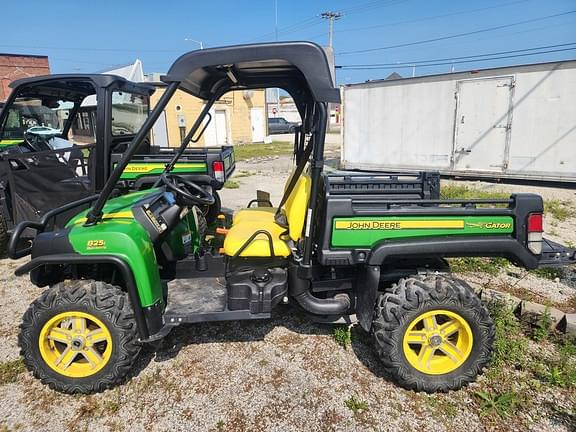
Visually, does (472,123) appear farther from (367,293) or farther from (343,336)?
(367,293)

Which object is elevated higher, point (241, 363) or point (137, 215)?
point (137, 215)

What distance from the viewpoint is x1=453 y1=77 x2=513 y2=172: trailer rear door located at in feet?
31.5

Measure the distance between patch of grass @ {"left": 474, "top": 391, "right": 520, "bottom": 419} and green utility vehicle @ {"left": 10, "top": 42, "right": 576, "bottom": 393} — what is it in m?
0.15

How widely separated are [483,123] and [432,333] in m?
8.93

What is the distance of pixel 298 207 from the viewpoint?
287 centimetres

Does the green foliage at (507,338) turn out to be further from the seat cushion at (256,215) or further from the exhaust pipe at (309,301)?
the seat cushion at (256,215)

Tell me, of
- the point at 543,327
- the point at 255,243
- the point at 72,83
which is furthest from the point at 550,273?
the point at 72,83

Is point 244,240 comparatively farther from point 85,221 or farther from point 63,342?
point 63,342

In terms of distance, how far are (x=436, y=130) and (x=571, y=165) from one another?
3259 millimetres

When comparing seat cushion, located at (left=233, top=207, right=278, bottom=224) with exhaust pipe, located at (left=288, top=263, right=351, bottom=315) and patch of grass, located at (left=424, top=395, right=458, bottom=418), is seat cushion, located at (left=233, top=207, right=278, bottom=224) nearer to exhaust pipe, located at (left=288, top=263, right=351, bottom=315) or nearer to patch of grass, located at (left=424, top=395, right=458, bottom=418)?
exhaust pipe, located at (left=288, top=263, right=351, bottom=315)

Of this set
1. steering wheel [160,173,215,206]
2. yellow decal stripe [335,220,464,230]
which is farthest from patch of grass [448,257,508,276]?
steering wheel [160,173,215,206]

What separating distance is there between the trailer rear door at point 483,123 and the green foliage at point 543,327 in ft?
25.6

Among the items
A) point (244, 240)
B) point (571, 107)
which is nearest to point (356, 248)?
point (244, 240)

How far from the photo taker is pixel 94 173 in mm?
4492
